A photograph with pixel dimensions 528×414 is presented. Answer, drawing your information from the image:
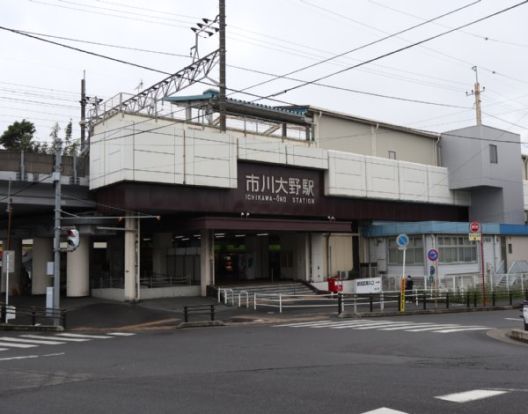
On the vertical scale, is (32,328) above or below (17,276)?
below

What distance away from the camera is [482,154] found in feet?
147

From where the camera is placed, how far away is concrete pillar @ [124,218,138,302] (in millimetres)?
30625

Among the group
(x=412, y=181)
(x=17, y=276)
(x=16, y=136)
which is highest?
(x=16, y=136)

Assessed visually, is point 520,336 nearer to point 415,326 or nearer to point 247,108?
point 415,326

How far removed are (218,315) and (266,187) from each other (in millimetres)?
10901

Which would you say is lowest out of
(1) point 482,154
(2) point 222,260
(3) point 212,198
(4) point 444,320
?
(4) point 444,320

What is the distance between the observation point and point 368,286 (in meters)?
29.1

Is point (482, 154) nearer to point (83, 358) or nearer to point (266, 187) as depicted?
point (266, 187)

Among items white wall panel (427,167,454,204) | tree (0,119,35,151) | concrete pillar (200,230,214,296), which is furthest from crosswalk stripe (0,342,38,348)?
tree (0,119,35,151)

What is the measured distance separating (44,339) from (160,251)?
20.1m

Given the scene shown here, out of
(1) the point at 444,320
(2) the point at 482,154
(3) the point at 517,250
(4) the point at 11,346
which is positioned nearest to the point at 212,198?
(1) the point at 444,320

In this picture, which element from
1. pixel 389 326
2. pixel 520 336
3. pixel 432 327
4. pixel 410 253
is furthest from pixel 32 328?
pixel 410 253

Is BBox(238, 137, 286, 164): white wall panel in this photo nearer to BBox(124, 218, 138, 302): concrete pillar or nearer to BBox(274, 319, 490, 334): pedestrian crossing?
BBox(124, 218, 138, 302): concrete pillar

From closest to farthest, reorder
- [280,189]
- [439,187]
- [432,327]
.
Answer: [432,327], [280,189], [439,187]
